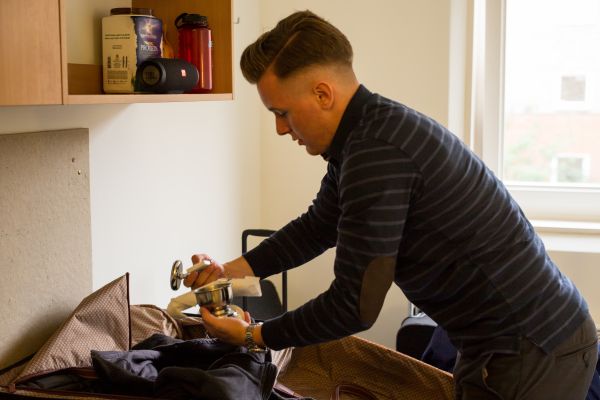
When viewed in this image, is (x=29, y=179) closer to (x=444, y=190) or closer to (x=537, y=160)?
(x=444, y=190)

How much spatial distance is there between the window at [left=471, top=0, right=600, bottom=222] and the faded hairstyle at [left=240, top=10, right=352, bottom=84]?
1741 millimetres

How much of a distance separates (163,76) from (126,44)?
0.42 feet

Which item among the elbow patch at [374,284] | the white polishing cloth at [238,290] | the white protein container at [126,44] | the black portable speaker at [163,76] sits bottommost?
the white polishing cloth at [238,290]

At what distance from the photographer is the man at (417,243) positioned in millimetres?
1246

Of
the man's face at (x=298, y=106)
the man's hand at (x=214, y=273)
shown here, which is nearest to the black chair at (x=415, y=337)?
the man's hand at (x=214, y=273)

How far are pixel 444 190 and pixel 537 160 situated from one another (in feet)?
6.36

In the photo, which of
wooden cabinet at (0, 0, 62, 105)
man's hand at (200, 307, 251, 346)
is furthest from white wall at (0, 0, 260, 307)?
man's hand at (200, 307, 251, 346)

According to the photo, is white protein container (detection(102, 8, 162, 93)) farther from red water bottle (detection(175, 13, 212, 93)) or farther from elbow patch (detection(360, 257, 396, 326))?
elbow patch (detection(360, 257, 396, 326))

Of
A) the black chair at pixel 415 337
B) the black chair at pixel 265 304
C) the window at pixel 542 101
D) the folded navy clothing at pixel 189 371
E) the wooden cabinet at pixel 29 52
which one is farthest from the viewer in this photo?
the window at pixel 542 101

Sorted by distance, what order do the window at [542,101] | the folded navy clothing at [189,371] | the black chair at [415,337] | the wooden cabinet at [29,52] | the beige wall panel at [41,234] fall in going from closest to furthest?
the wooden cabinet at [29,52] < the folded navy clothing at [189,371] < the beige wall panel at [41,234] < the black chair at [415,337] < the window at [542,101]

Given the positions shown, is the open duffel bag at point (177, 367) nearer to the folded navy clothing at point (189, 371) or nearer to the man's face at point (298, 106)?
the folded navy clothing at point (189, 371)

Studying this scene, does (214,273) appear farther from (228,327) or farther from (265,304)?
(265,304)

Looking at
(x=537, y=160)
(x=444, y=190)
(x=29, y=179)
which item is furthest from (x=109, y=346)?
(x=537, y=160)

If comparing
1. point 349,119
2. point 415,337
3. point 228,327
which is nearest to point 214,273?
point 228,327
